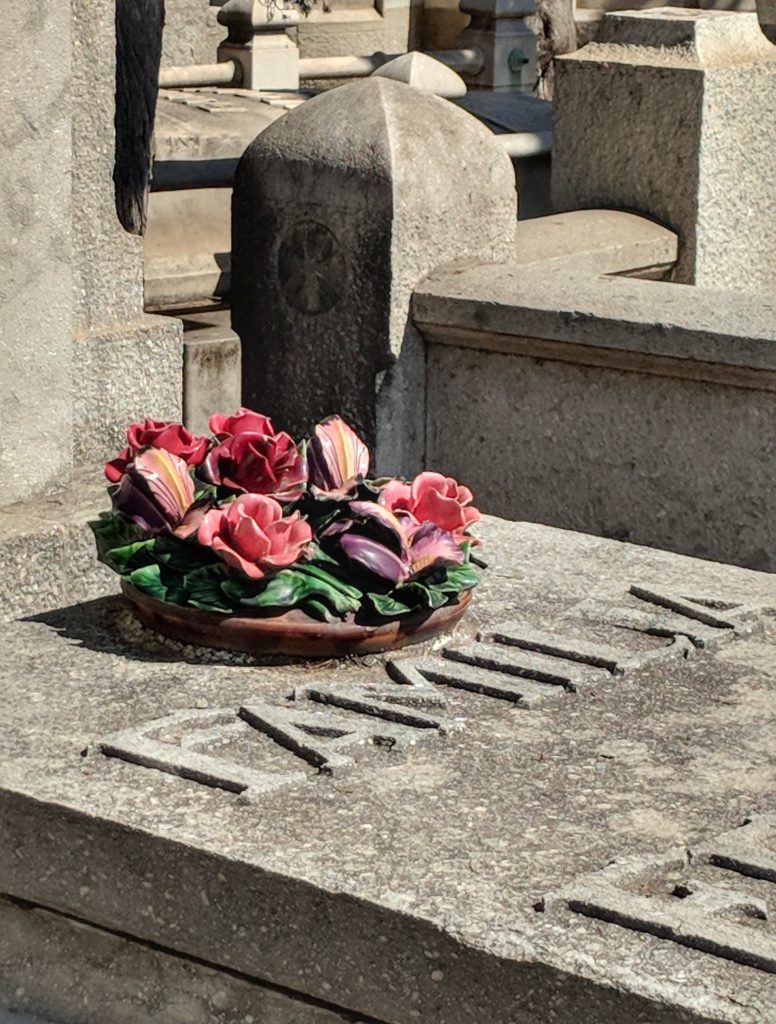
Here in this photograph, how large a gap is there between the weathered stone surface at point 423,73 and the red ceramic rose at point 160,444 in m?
4.35

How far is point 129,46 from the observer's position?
14.3 ft

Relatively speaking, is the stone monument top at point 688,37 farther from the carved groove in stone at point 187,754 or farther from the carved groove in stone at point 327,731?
the carved groove in stone at point 187,754

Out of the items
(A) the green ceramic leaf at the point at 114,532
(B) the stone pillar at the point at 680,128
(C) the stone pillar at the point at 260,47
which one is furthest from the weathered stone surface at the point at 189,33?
(A) the green ceramic leaf at the point at 114,532

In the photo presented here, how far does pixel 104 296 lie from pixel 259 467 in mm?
859

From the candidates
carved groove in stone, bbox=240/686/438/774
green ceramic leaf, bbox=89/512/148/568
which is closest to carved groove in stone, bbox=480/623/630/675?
carved groove in stone, bbox=240/686/438/774

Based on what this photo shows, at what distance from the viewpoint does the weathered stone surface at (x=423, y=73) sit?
7.64 metres

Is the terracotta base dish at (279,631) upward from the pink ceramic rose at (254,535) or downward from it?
downward

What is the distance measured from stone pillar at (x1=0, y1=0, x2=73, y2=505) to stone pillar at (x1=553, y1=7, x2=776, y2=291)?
8.06 ft

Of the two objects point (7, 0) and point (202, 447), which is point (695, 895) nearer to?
point (202, 447)

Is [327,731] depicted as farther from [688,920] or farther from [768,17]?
[768,17]

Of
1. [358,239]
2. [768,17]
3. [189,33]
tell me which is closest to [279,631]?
[358,239]

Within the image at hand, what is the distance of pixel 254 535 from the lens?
3166 millimetres

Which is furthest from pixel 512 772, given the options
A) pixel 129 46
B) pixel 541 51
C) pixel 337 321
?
pixel 541 51

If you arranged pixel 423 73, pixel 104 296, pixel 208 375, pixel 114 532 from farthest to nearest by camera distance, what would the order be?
1. pixel 423 73
2. pixel 208 375
3. pixel 104 296
4. pixel 114 532
